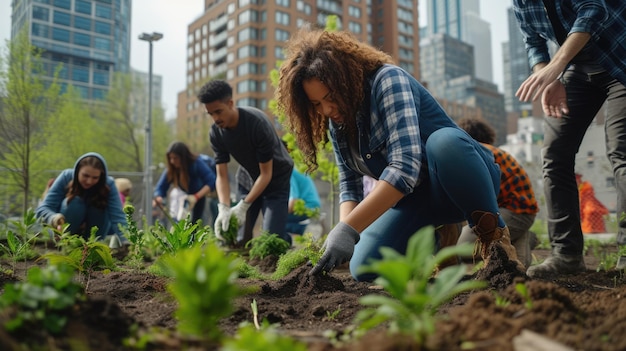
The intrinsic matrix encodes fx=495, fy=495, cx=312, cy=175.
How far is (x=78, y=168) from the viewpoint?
475 cm

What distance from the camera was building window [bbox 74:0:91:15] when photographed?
10461mm

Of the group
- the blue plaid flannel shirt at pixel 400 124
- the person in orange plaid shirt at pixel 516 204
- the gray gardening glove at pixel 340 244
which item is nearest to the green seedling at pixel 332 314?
the gray gardening glove at pixel 340 244

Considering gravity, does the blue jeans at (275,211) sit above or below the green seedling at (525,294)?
above

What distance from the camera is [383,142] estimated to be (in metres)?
2.47

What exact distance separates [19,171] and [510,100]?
110 m

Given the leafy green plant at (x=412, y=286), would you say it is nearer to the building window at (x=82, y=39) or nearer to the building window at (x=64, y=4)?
the building window at (x=64, y=4)

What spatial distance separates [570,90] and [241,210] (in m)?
2.85

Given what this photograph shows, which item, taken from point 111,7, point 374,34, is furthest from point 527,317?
point 374,34

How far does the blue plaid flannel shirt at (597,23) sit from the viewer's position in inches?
93.0

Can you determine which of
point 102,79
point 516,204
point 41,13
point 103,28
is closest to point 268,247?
point 516,204

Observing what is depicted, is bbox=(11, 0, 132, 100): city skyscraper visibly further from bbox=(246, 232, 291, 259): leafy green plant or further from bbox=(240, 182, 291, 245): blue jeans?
bbox=(246, 232, 291, 259): leafy green plant

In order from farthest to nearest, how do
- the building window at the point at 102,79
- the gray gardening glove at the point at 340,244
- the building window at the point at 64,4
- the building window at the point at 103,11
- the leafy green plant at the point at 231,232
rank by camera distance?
the building window at the point at 102,79 → the building window at the point at 103,11 → the building window at the point at 64,4 → the leafy green plant at the point at 231,232 → the gray gardening glove at the point at 340,244

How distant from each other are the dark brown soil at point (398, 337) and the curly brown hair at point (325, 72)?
0.96m

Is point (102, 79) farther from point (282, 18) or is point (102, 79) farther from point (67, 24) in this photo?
point (282, 18)
